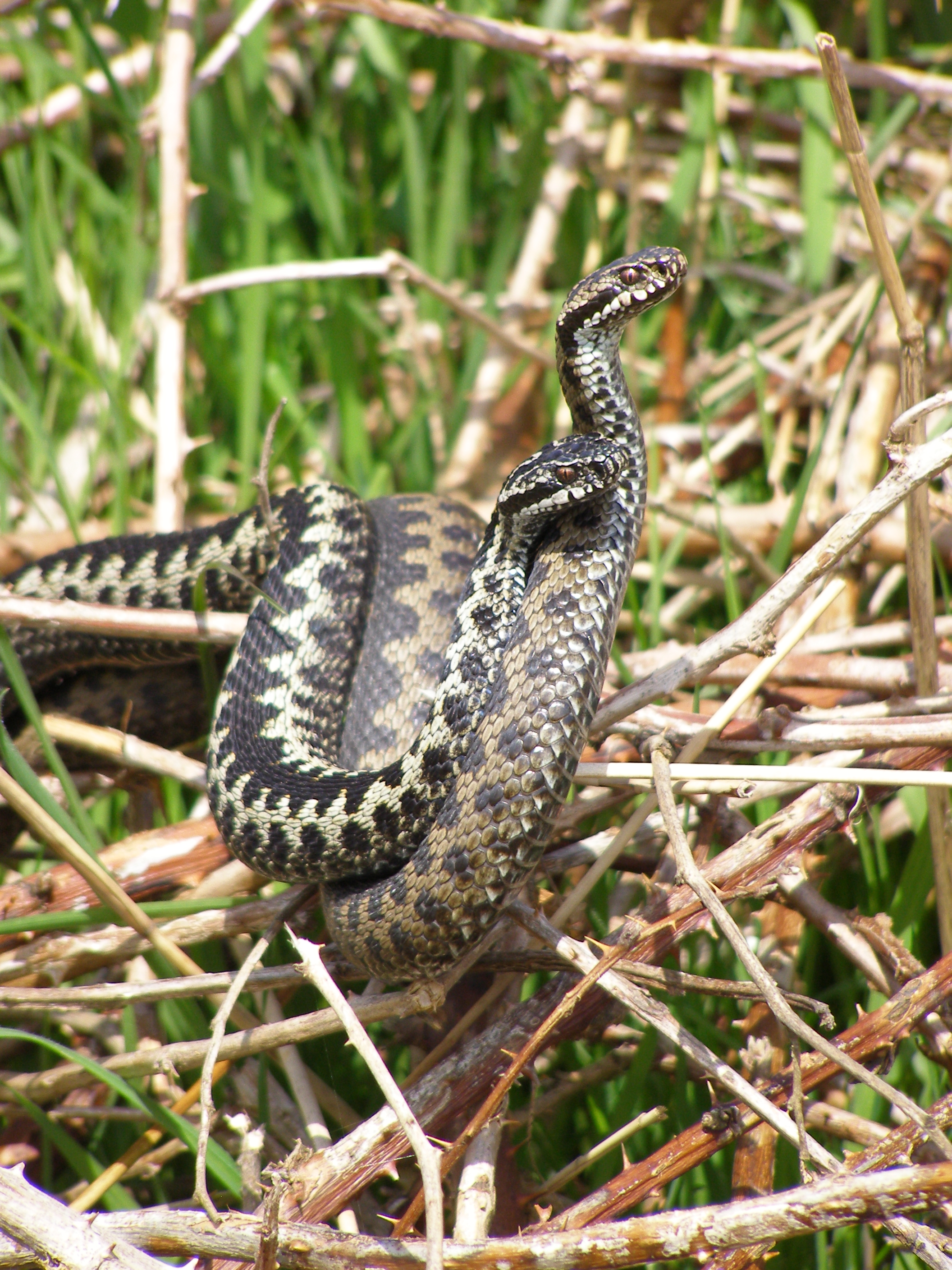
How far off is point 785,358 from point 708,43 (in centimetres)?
195

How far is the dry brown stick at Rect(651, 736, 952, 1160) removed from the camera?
8.04ft

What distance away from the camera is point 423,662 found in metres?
4.08

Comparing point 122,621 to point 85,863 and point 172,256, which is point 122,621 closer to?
point 85,863

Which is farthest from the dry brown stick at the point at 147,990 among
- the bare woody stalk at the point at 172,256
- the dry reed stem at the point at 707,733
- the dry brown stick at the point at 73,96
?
the dry brown stick at the point at 73,96

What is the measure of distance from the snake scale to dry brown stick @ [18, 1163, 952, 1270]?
2.35ft

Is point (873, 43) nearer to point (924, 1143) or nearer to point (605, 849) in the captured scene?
point (605, 849)

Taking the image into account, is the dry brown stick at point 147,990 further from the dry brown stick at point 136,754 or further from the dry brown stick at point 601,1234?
the dry brown stick at point 136,754

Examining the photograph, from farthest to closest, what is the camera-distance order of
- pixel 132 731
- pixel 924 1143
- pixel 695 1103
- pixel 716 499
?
1. pixel 132 731
2. pixel 716 499
3. pixel 695 1103
4. pixel 924 1143

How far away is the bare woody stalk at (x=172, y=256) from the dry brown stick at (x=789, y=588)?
2.74 m

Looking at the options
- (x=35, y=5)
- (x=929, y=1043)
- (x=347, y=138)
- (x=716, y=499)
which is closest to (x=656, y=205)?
(x=347, y=138)

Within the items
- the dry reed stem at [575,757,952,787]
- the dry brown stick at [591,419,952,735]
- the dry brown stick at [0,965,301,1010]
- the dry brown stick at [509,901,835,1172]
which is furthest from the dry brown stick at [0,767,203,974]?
the dry brown stick at [591,419,952,735]

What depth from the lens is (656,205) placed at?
638cm

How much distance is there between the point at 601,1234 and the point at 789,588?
1.68 m

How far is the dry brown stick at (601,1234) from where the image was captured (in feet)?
7.18
